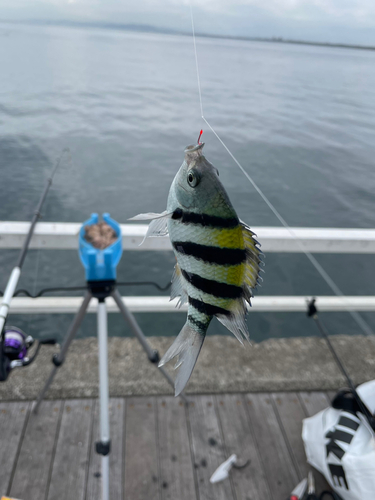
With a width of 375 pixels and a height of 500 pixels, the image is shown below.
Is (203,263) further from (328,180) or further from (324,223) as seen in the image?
(328,180)

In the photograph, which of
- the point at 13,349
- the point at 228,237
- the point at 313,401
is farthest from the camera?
the point at 313,401

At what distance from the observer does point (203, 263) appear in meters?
0.54

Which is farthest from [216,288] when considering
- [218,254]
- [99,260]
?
[99,260]

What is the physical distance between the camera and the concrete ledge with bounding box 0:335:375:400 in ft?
8.21

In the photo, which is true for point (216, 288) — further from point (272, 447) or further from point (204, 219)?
point (272, 447)

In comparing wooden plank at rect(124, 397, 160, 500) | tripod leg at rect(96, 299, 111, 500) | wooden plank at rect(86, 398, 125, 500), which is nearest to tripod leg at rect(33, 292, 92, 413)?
tripod leg at rect(96, 299, 111, 500)

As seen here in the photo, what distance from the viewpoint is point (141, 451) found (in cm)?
218

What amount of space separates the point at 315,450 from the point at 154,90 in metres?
12.9

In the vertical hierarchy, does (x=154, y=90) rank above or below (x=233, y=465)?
above

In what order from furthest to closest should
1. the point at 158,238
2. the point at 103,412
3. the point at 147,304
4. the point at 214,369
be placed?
1. the point at 147,304
2. the point at 214,369
3. the point at 158,238
4. the point at 103,412

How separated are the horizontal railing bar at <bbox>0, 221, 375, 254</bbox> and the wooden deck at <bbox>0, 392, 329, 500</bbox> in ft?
3.75

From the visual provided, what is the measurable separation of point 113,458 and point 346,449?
139 cm

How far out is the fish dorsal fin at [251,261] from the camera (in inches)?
21.2

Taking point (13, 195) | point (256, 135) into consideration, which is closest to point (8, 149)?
point (13, 195)
